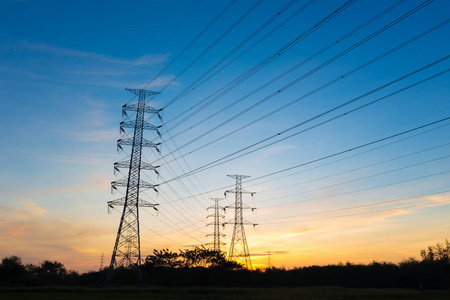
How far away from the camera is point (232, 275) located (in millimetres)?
78375

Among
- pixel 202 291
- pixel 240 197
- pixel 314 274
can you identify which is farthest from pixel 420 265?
pixel 202 291

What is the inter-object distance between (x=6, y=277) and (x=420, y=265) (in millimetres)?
104571

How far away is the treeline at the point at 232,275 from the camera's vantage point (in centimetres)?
7344

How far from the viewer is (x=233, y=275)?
78562 millimetres

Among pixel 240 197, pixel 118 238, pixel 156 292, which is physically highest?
pixel 240 197

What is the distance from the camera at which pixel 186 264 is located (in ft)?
247

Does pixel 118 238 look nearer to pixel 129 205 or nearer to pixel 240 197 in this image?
pixel 129 205

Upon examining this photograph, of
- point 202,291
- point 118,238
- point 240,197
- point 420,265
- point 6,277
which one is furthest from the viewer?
point 6,277

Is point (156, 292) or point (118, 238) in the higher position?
point (118, 238)

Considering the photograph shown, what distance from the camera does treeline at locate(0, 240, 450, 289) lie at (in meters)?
73.4

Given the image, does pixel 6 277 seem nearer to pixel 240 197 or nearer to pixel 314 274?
pixel 240 197

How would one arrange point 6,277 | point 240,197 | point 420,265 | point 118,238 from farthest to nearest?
point 6,277 → point 420,265 → point 240,197 → point 118,238

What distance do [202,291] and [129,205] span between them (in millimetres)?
18980

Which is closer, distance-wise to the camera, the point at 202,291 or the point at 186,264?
the point at 202,291
